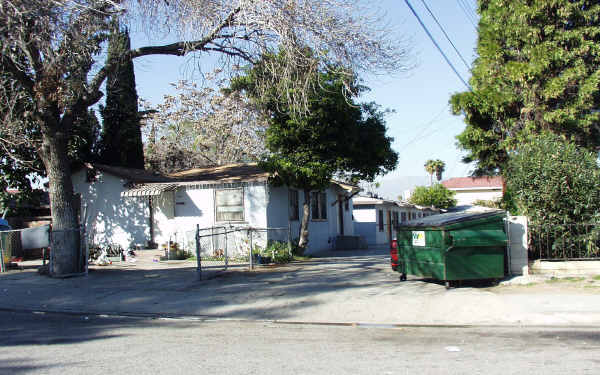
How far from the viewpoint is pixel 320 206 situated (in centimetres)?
2245

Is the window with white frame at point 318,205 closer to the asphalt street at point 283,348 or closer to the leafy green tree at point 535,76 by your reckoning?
the leafy green tree at point 535,76

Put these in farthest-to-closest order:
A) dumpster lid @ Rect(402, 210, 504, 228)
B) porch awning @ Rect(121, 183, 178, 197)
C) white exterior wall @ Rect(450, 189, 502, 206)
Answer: white exterior wall @ Rect(450, 189, 502, 206)
porch awning @ Rect(121, 183, 178, 197)
dumpster lid @ Rect(402, 210, 504, 228)

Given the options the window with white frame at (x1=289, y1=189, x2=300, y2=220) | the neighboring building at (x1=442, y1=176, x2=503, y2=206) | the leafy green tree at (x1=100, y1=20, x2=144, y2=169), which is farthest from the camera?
the neighboring building at (x1=442, y1=176, x2=503, y2=206)

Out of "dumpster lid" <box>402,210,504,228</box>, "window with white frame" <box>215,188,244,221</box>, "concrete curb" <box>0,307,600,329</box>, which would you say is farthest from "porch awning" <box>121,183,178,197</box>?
"dumpster lid" <box>402,210,504,228</box>

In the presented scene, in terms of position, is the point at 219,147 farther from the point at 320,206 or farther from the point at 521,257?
the point at 521,257

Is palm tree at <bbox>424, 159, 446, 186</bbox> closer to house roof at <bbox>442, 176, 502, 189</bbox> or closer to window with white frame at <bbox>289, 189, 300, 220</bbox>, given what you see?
house roof at <bbox>442, 176, 502, 189</bbox>

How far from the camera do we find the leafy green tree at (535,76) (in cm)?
1691

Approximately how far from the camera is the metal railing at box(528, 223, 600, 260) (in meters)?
11.8

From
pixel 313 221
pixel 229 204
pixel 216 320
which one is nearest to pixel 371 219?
pixel 313 221

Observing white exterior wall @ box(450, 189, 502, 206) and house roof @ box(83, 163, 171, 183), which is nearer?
house roof @ box(83, 163, 171, 183)

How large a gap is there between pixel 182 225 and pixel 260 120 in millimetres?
4858

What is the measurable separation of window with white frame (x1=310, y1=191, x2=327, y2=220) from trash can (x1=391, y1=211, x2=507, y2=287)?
10.2 m

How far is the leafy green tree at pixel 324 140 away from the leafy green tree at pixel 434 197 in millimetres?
26964

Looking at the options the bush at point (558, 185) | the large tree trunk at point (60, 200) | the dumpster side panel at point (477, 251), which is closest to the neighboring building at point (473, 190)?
the bush at point (558, 185)
